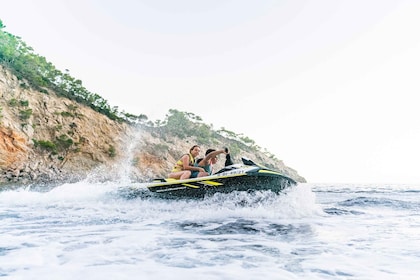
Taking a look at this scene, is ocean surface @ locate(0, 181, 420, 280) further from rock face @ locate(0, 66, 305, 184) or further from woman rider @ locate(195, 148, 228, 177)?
rock face @ locate(0, 66, 305, 184)

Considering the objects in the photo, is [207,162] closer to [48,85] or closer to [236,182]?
[236,182]

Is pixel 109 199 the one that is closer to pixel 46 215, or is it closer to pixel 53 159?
pixel 46 215

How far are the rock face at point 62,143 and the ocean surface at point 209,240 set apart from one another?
18.4 m

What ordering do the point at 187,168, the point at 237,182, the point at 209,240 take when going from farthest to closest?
the point at 187,168, the point at 237,182, the point at 209,240

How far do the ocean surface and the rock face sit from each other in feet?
60.5

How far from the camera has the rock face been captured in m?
24.7

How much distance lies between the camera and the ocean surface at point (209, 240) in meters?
3.18

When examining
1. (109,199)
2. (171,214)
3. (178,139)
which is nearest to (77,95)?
(178,139)

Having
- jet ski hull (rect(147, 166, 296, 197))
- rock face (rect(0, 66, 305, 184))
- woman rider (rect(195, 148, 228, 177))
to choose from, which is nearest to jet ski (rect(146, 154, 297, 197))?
jet ski hull (rect(147, 166, 296, 197))

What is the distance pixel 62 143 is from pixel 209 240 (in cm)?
2818

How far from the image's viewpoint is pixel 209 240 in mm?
4594

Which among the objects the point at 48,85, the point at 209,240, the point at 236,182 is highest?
the point at 48,85

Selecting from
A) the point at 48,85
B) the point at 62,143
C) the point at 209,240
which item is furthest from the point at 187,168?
the point at 48,85

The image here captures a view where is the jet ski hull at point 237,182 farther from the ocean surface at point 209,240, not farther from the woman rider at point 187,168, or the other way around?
the woman rider at point 187,168
